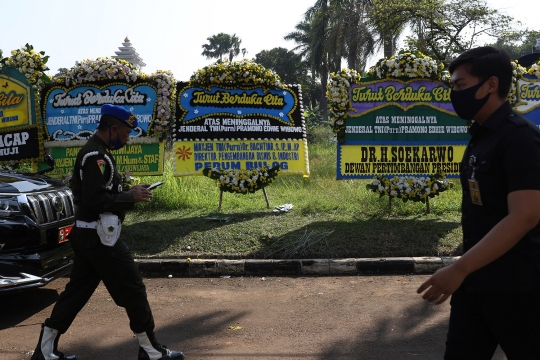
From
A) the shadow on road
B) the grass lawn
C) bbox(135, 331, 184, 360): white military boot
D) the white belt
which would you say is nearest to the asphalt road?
the shadow on road

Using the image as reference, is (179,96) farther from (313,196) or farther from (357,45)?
(357,45)

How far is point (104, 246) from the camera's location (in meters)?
4.04

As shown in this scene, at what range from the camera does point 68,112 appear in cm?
962

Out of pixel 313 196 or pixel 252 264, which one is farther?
pixel 313 196

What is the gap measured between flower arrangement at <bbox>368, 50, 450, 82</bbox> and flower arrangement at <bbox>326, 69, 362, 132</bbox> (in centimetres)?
34

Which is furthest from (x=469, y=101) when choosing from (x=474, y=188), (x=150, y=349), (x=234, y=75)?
(x=234, y=75)

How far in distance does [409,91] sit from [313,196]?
109 inches

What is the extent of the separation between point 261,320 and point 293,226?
3.16 meters

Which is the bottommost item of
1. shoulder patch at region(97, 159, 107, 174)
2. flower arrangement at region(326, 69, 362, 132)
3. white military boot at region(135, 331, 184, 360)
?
white military boot at region(135, 331, 184, 360)

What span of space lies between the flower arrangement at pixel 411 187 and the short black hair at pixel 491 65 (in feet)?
21.5

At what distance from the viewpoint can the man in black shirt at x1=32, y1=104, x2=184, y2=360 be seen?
13.2ft

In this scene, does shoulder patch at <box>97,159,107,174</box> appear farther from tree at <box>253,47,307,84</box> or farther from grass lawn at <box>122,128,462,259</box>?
tree at <box>253,47,307,84</box>

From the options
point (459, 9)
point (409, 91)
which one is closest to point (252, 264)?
point (409, 91)

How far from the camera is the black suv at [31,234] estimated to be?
5.15 metres
